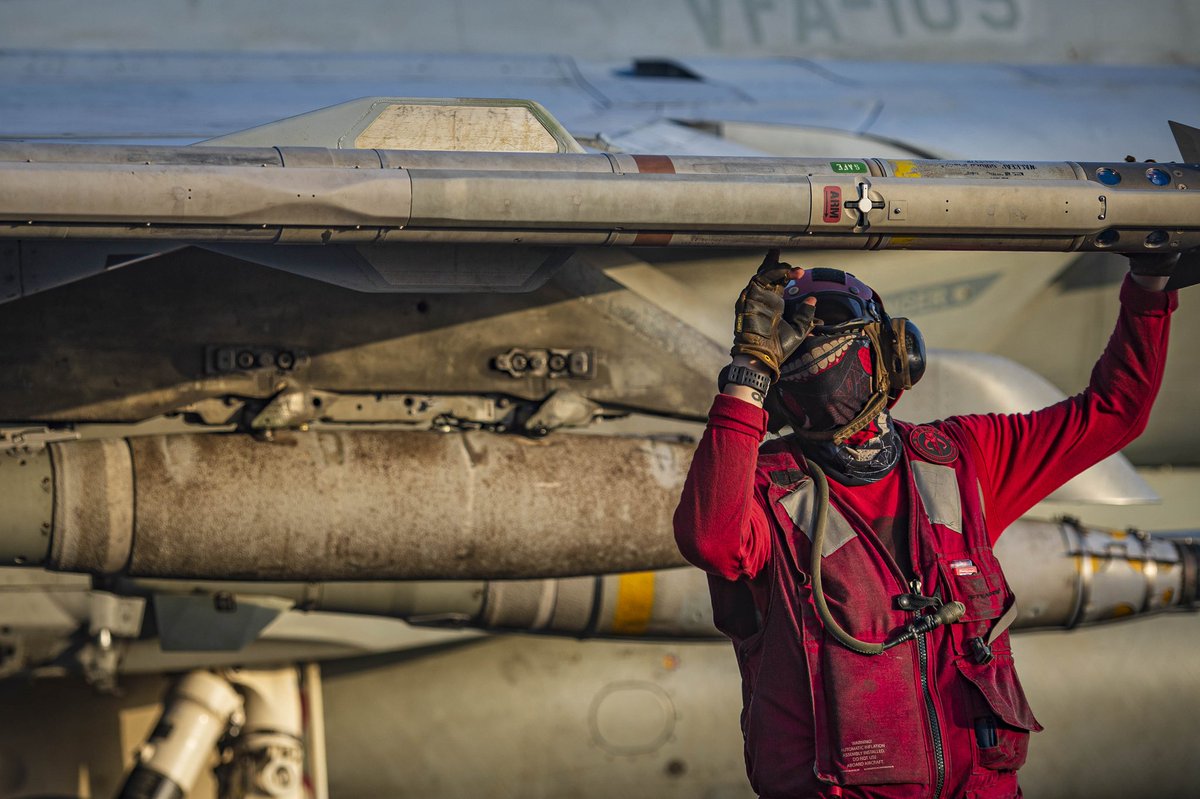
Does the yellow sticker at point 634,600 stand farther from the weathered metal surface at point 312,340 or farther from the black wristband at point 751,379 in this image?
the black wristband at point 751,379

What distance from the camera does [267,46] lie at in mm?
6410

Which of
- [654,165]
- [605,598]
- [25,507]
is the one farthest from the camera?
[605,598]

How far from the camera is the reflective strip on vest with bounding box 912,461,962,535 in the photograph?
11.0 feet

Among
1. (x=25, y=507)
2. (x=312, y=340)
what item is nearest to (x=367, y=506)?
(x=312, y=340)

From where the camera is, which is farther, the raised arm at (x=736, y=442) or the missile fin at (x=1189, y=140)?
the missile fin at (x=1189, y=140)

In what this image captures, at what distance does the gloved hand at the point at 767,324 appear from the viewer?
303 cm

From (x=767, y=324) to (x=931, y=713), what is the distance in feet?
3.05

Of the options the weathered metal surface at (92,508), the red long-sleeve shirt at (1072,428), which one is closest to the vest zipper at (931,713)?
the red long-sleeve shirt at (1072,428)

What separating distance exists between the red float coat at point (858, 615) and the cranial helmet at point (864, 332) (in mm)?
195

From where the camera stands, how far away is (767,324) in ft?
9.99

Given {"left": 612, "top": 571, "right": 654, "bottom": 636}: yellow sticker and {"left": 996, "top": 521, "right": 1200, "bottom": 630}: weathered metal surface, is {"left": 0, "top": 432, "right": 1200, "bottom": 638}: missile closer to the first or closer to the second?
{"left": 612, "top": 571, "right": 654, "bottom": 636}: yellow sticker

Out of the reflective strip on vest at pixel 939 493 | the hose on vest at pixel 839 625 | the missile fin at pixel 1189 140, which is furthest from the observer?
the missile fin at pixel 1189 140

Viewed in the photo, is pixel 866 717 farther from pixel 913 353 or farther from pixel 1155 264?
pixel 1155 264

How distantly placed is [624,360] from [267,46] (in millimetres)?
2386
